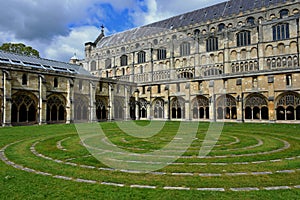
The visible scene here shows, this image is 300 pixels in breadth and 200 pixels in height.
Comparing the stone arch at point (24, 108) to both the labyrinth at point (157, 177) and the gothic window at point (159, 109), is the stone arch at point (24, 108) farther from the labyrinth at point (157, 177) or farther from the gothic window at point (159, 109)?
the labyrinth at point (157, 177)

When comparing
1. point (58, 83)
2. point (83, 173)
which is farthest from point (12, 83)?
point (83, 173)

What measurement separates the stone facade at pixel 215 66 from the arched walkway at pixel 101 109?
971mm

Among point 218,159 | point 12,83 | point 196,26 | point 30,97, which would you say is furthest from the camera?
point 196,26

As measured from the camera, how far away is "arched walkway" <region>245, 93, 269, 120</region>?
106 ft

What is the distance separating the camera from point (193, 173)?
7.61 metres

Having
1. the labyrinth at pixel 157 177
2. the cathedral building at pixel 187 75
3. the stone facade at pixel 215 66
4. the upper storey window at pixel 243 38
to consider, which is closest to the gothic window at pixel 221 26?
the stone facade at pixel 215 66

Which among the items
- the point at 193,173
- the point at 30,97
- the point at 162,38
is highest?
the point at 162,38

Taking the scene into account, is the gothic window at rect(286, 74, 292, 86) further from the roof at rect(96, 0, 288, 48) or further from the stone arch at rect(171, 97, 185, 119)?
the roof at rect(96, 0, 288, 48)

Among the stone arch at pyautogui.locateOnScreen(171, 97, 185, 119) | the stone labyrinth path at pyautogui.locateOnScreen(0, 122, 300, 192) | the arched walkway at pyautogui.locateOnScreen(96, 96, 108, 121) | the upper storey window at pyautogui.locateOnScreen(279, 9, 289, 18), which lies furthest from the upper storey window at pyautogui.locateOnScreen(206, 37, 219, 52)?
the stone labyrinth path at pyautogui.locateOnScreen(0, 122, 300, 192)

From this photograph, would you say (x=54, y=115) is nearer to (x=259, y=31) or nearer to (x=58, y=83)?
(x=58, y=83)

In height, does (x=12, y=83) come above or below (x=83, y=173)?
above

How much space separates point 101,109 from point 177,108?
43.2 feet

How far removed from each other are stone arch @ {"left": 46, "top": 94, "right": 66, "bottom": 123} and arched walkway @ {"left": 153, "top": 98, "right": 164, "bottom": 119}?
16.7m

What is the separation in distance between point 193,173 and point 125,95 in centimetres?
3753
